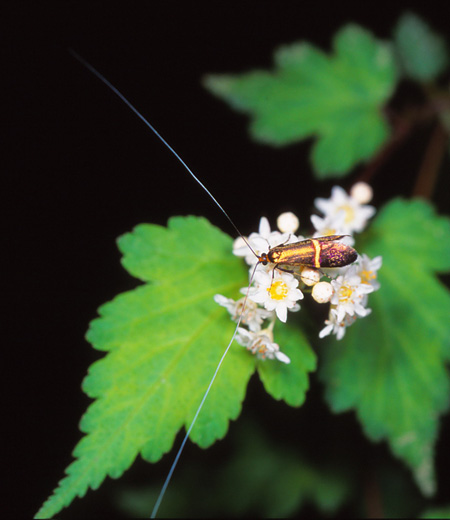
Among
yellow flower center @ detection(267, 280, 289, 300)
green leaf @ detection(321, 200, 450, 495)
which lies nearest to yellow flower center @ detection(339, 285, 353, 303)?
yellow flower center @ detection(267, 280, 289, 300)

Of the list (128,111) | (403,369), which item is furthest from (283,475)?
(128,111)

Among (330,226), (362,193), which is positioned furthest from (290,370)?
(362,193)

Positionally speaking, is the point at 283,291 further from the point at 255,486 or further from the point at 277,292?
the point at 255,486

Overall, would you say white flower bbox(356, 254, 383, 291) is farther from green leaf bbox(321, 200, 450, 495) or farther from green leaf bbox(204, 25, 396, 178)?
green leaf bbox(204, 25, 396, 178)

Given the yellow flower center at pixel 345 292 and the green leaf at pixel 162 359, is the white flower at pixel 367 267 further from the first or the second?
the green leaf at pixel 162 359

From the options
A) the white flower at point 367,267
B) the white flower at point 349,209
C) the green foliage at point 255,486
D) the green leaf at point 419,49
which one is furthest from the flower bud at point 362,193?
the green foliage at point 255,486

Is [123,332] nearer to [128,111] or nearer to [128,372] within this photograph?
[128,372]
